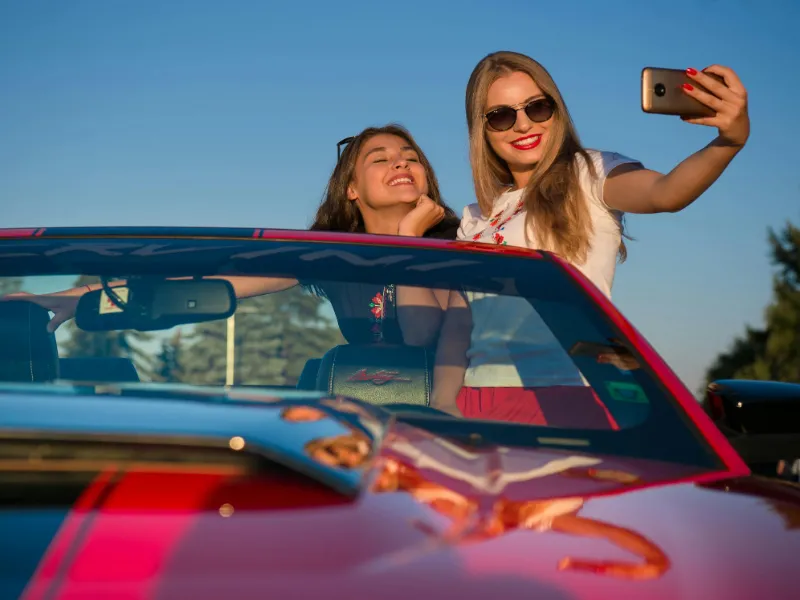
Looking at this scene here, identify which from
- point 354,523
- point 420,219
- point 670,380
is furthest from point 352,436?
point 420,219

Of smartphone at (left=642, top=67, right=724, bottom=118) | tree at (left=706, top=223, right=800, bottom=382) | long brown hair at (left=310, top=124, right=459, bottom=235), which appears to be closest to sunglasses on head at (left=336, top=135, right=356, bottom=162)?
long brown hair at (left=310, top=124, right=459, bottom=235)

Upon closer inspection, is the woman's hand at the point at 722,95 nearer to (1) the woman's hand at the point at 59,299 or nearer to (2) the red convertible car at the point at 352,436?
(2) the red convertible car at the point at 352,436

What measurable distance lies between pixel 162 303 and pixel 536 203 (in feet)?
6.03

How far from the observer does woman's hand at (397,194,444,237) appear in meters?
5.16

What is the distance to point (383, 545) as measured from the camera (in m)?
1.28

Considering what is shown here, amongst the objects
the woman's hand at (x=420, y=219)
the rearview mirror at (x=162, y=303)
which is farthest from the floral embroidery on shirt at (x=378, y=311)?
the woman's hand at (x=420, y=219)

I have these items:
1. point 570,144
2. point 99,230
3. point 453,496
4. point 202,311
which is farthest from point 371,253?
point 570,144

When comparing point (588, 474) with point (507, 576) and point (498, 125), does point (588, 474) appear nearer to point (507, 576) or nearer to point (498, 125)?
point (507, 576)

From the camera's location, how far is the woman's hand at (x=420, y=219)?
5.16 meters

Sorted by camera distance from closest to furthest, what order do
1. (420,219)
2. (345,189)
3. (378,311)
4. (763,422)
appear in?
(763,422) < (378,311) < (420,219) < (345,189)

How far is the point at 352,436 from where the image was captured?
163 cm

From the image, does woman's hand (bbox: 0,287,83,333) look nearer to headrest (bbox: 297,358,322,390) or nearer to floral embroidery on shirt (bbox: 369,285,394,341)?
headrest (bbox: 297,358,322,390)

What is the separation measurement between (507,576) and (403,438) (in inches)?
20.3

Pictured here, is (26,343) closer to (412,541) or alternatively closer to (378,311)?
(378,311)
